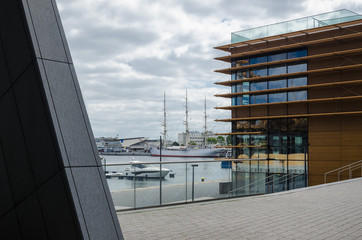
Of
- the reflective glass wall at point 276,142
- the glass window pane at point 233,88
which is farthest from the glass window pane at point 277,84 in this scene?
the glass window pane at point 233,88

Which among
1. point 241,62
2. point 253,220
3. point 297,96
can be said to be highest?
point 241,62

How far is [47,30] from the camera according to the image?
13.7 ft

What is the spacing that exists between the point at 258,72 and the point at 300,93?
522 cm

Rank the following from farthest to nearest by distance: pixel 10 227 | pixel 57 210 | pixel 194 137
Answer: pixel 194 137 → pixel 10 227 → pixel 57 210

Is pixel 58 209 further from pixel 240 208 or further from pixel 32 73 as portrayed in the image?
pixel 240 208

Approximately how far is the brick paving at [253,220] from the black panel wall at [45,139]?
7.96 feet

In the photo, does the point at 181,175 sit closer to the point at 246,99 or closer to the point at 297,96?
A: the point at 297,96

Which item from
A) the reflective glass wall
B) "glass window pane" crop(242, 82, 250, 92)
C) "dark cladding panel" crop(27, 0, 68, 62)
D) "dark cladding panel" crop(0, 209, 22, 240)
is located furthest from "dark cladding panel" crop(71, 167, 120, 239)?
"glass window pane" crop(242, 82, 250, 92)

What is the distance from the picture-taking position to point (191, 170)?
420 inches

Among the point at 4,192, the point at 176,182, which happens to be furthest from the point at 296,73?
the point at 4,192

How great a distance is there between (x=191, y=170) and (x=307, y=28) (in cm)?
2975

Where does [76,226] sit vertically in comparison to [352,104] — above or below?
below

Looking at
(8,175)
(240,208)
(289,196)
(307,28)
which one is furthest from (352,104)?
(8,175)

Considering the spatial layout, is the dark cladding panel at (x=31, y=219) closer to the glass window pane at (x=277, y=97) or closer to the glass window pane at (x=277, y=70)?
the glass window pane at (x=277, y=97)
